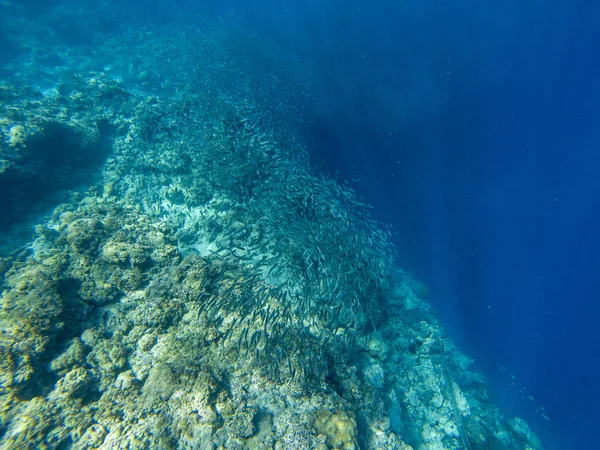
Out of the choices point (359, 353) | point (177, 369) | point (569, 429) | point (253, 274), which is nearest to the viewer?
point (177, 369)

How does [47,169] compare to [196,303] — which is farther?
[47,169]

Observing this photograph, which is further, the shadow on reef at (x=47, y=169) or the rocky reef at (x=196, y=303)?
the shadow on reef at (x=47, y=169)

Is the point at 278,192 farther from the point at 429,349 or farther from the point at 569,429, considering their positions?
the point at 569,429

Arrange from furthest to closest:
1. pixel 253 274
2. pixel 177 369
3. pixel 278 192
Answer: pixel 278 192 < pixel 253 274 < pixel 177 369

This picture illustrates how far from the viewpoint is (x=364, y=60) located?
3622 centimetres

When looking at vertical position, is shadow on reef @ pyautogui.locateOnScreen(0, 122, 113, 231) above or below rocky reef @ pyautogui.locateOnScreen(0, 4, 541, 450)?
above

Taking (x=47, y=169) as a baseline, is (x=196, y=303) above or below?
below

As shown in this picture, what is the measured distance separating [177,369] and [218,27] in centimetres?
5170

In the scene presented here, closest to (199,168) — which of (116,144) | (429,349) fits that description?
(116,144)

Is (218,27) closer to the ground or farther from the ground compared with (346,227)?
farther from the ground

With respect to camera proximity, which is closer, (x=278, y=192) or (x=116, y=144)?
(x=278, y=192)

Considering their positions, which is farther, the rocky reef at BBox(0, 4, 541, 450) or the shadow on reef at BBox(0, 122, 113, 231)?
the shadow on reef at BBox(0, 122, 113, 231)

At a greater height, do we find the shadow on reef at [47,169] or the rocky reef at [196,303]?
the shadow on reef at [47,169]

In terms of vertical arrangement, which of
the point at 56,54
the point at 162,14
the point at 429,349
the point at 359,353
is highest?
the point at 162,14
